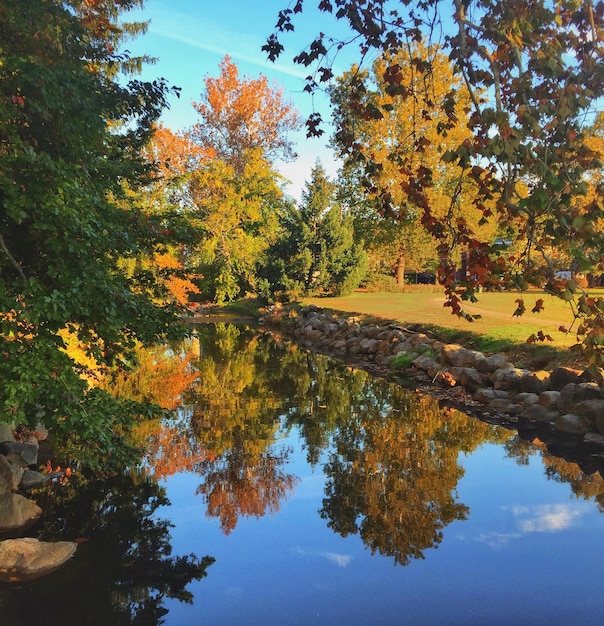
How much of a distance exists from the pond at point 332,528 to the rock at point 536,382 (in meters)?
1.55

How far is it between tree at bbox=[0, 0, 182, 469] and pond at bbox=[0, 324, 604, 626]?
1198 millimetres

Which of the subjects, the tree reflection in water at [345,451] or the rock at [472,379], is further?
the rock at [472,379]

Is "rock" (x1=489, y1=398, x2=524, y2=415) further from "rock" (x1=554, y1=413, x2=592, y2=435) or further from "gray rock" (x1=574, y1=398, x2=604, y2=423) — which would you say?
"gray rock" (x1=574, y1=398, x2=604, y2=423)

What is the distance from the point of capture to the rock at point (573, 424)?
9.34 meters

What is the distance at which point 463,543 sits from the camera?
5.98 metres

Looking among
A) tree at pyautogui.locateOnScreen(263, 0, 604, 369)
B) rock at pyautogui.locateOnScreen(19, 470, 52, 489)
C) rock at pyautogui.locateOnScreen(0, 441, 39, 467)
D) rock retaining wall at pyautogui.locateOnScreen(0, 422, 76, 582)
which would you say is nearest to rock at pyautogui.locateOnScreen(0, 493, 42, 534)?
rock retaining wall at pyautogui.locateOnScreen(0, 422, 76, 582)

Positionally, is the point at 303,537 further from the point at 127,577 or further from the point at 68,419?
the point at 68,419

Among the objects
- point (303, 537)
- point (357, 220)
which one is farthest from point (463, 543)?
Answer: point (357, 220)

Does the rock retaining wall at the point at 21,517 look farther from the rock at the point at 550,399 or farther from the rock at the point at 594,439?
the rock at the point at 550,399

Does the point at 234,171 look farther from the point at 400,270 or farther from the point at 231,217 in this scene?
the point at 400,270

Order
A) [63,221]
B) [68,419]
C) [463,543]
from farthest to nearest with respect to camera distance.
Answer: [463,543], [68,419], [63,221]

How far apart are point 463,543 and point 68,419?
4.17 metres

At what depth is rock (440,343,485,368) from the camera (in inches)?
519

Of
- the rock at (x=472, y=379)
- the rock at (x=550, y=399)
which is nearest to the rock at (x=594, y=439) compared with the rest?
the rock at (x=550, y=399)
